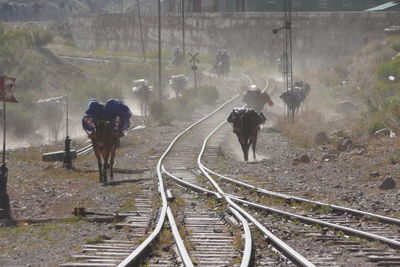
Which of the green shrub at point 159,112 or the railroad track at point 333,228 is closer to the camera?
the railroad track at point 333,228

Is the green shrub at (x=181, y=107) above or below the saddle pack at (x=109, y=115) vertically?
below

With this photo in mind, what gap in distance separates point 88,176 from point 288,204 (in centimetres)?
822

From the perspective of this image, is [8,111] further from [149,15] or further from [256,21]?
[149,15]

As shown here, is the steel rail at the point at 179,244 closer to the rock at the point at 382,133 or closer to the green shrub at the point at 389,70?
the rock at the point at 382,133

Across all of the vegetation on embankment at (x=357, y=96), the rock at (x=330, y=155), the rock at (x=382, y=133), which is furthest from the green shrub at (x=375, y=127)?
the rock at (x=330, y=155)

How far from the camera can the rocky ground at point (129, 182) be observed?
12766 mm

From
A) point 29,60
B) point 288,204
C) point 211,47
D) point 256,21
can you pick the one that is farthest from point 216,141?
point 211,47

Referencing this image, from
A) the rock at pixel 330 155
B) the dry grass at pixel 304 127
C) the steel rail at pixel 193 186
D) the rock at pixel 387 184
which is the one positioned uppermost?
the rock at pixel 387 184

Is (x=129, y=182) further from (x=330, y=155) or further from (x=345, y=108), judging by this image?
(x=345, y=108)

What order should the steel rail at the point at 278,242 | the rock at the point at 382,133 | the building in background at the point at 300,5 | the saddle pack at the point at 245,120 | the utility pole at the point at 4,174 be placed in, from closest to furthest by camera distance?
the steel rail at the point at 278,242, the utility pole at the point at 4,174, the saddle pack at the point at 245,120, the rock at the point at 382,133, the building in background at the point at 300,5

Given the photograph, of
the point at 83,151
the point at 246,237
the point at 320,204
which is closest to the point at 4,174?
the point at 320,204

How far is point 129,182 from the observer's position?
20875 mm

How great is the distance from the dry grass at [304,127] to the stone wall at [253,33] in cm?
2665

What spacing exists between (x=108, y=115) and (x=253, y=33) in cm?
5825
